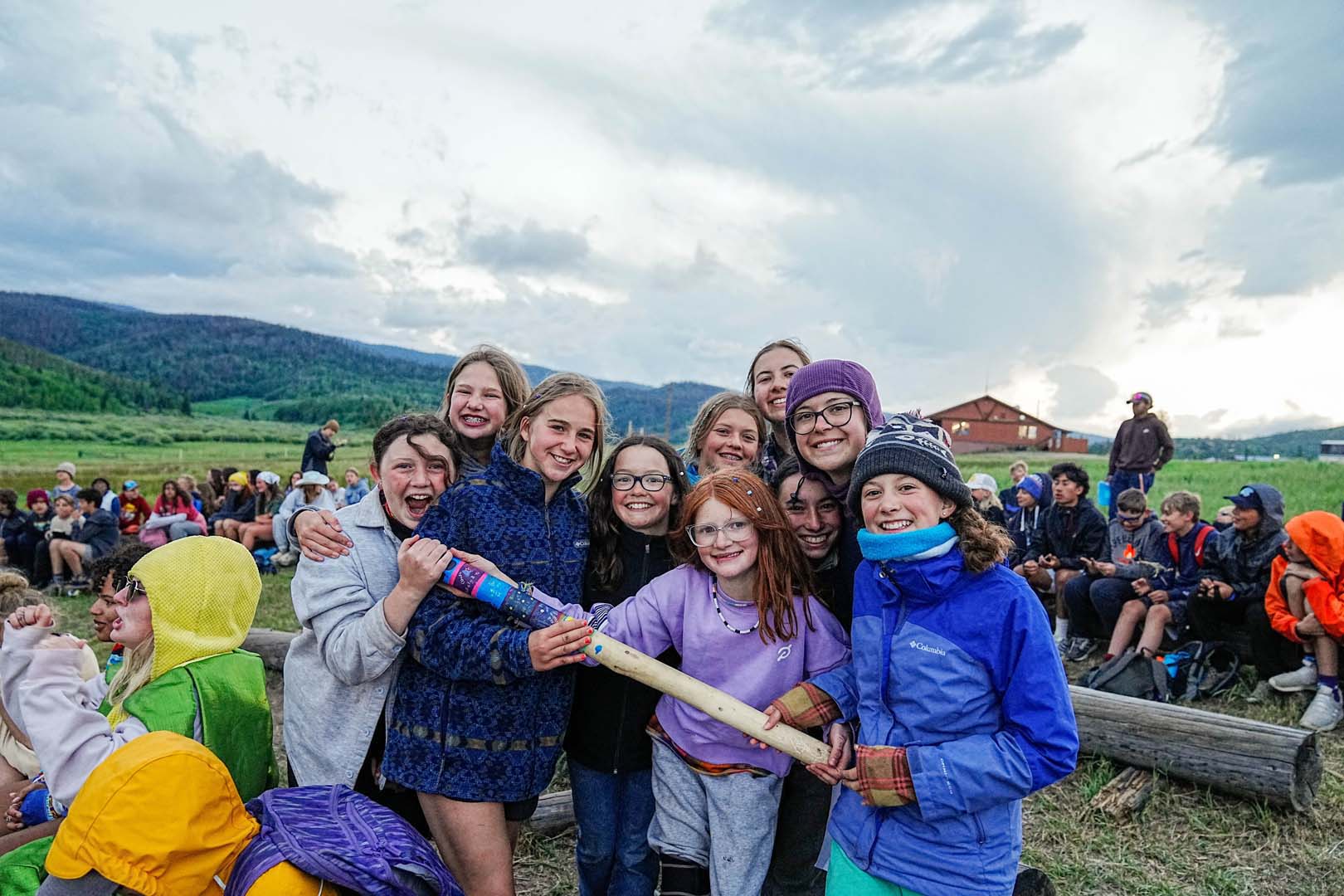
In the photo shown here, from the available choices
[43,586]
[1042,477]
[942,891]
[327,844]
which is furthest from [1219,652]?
[43,586]

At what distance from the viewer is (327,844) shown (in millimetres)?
1933

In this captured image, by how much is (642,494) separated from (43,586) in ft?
43.8

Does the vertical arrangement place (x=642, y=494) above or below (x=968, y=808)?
above

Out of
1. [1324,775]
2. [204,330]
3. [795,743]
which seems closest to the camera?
[795,743]

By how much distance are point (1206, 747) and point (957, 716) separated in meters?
3.68

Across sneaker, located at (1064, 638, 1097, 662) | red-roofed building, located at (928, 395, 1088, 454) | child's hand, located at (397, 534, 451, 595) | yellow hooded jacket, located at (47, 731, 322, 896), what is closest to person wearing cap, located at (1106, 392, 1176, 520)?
sneaker, located at (1064, 638, 1097, 662)

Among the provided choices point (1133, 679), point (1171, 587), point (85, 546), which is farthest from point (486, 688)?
point (85, 546)

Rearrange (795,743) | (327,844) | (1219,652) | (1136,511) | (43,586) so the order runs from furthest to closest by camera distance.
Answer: (43,586) < (1136,511) < (1219,652) < (795,743) < (327,844)

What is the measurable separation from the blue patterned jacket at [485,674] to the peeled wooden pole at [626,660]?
0.09 meters

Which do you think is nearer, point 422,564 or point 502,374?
point 422,564

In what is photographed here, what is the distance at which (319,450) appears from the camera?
510 inches

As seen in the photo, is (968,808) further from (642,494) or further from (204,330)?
(204,330)

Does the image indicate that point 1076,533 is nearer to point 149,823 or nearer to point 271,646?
point 271,646

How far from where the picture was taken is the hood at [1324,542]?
5.61 metres
